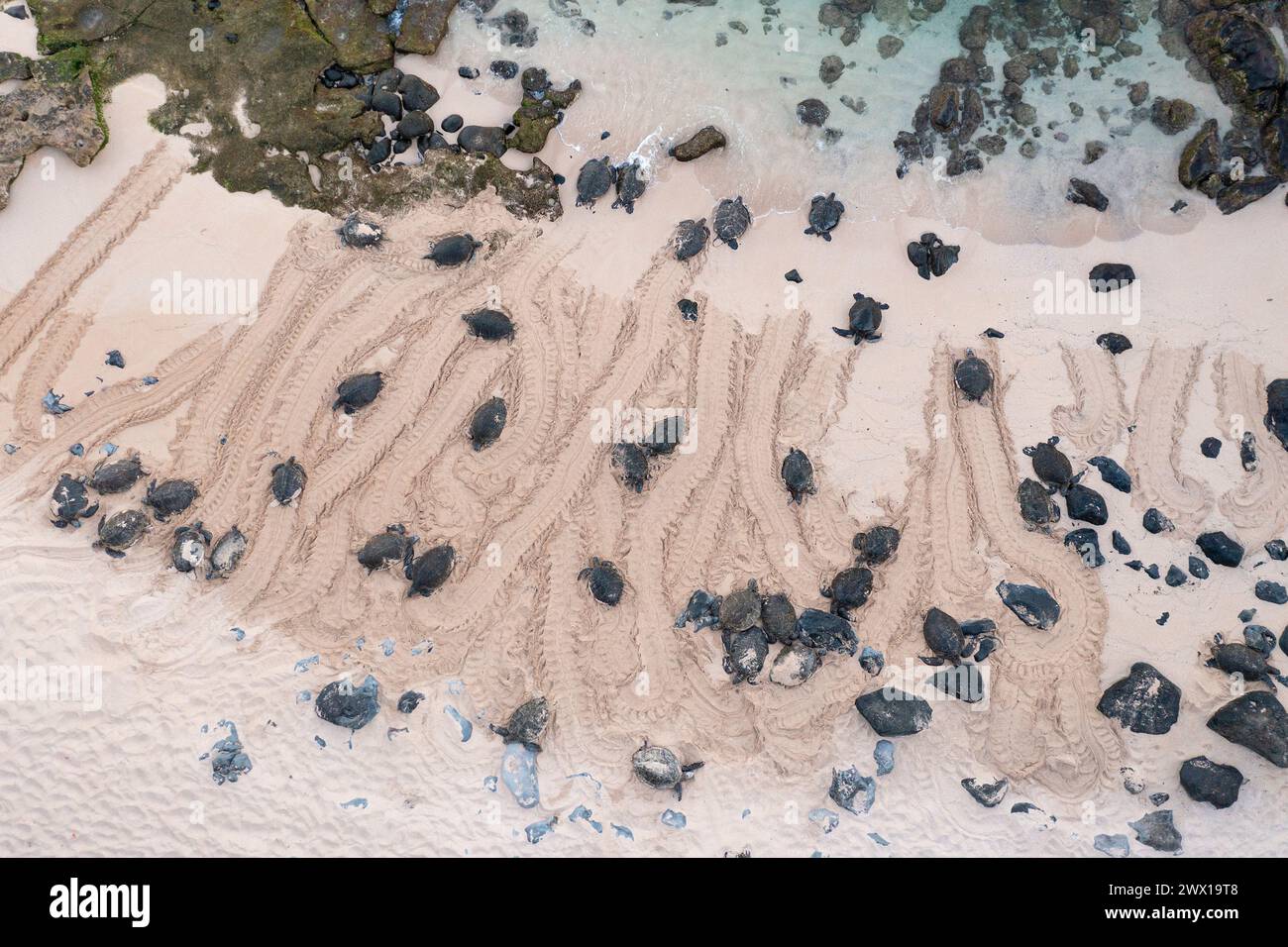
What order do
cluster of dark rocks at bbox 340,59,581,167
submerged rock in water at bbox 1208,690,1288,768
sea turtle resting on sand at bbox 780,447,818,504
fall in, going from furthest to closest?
cluster of dark rocks at bbox 340,59,581,167 → sea turtle resting on sand at bbox 780,447,818,504 → submerged rock in water at bbox 1208,690,1288,768

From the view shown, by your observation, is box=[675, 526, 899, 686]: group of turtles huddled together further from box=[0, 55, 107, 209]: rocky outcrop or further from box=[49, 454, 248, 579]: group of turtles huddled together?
box=[0, 55, 107, 209]: rocky outcrop

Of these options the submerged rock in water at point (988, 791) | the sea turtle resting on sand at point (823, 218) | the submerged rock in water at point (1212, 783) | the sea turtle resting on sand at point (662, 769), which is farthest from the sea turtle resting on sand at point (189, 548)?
the submerged rock in water at point (1212, 783)

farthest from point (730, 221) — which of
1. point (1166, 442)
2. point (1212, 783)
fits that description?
point (1212, 783)

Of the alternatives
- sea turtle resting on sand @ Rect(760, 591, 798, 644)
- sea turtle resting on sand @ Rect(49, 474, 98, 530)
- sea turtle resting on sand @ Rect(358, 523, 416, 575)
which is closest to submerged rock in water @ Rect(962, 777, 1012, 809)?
sea turtle resting on sand @ Rect(760, 591, 798, 644)

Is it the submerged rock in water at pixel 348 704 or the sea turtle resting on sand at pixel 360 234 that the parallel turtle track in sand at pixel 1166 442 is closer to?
the submerged rock in water at pixel 348 704

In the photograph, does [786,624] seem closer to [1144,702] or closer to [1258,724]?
[1144,702]

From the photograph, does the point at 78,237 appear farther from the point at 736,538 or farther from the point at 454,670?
the point at 736,538

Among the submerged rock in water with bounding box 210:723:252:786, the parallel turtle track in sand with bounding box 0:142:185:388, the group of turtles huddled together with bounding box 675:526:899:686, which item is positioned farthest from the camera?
the parallel turtle track in sand with bounding box 0:142:185:388
